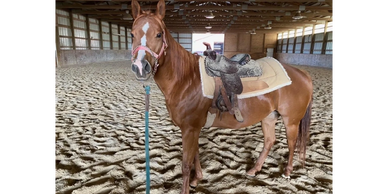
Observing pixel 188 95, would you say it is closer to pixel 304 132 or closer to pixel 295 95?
pixel 295 95

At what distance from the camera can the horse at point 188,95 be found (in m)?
1.29

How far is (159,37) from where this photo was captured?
1335 millimetres

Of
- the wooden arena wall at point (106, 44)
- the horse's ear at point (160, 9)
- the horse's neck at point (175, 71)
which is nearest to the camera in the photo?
the horse's ear at point (160, 9)

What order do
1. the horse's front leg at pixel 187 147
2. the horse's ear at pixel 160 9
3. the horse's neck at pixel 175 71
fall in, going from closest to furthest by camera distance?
the horse's ear at pixel 160 9 < the horse's neck at pixel 175 71 < the horse's front leg at pixel 187 147

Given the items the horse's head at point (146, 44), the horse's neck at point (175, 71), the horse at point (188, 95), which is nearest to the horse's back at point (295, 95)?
the horse at point (188, 95)

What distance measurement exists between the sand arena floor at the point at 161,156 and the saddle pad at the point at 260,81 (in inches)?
35.2

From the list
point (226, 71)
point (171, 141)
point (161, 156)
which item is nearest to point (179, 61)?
point (226, 71)

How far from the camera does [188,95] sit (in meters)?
1.58

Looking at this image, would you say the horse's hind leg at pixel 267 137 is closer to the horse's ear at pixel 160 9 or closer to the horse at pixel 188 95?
the horse at pixel 188 95

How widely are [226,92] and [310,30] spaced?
2085 centimetres

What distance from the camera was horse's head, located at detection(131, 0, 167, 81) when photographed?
48.9 inches

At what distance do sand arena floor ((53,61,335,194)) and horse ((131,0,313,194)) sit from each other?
170 millimetres

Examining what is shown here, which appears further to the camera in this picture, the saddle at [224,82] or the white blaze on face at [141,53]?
the saddle at [224,82]
